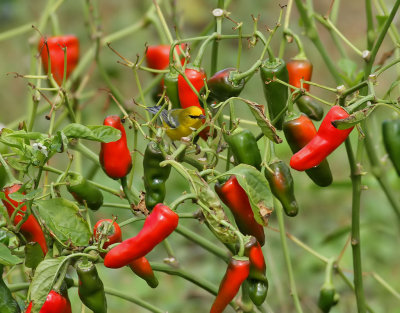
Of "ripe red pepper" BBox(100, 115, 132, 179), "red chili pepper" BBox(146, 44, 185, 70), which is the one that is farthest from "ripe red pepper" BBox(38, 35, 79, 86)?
"ripe red pepper" BBox(100, 115, 132, 179)

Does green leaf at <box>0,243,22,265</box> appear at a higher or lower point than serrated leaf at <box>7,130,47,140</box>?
lower

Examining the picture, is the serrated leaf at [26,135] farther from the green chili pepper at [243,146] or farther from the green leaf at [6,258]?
the green chili pepper at [243,146]

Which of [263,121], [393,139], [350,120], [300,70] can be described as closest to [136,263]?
[263,121]

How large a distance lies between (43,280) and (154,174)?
0.25 metres

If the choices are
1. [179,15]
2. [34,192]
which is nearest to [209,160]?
[34,192]

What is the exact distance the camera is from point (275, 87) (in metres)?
1.33

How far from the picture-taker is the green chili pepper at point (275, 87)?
1312 mm

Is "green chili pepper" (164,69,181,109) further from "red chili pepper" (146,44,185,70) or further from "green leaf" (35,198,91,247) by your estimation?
"red chili pepper" (146,44,185,70)

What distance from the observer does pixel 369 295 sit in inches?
123

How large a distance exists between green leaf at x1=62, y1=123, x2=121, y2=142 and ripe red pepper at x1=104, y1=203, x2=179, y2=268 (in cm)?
16

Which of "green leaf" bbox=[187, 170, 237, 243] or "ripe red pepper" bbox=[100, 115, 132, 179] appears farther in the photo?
"ripe red pepper" bbox=[100, 115, 132, 179]

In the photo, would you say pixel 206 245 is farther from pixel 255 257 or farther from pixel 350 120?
pixel 350 120

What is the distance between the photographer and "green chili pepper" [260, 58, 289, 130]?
4.30 feet

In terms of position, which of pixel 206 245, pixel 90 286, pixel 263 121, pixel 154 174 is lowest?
pixel 206 245
